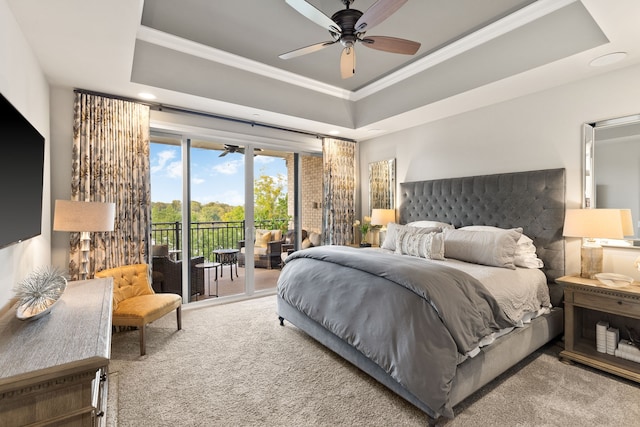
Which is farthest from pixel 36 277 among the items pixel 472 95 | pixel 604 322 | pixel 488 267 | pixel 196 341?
pixel 604 322

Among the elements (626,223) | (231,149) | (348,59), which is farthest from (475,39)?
(231,149)

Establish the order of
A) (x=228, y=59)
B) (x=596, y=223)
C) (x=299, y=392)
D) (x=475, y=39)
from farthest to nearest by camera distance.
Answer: (x=228, y=59) → (x=475, y=39) → (x=596, y=223) → (x=299, y=392)

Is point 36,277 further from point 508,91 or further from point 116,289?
point 508,91

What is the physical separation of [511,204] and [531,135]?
78 cm

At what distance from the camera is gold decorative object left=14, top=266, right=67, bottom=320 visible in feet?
5.12

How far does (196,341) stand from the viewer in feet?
10.0

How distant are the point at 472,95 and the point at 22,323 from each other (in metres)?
4.18

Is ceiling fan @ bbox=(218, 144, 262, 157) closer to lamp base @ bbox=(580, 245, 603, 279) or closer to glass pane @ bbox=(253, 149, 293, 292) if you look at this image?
glass pane @ bbox=(253, 149, 293, 292)

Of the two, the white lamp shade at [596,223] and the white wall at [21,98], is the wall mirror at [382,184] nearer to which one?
the white lamp shade at [596,223]

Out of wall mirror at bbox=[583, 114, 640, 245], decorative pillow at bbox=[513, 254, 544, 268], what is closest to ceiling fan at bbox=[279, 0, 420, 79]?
wall mirror at bbox=[583, 114, 640, 245]

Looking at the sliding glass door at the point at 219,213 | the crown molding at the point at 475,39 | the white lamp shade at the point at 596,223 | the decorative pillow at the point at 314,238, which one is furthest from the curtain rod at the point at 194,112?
the white lamp shade at the point at 596,223

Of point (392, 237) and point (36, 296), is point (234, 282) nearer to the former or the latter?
point (392, 237)

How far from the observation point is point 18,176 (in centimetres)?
165

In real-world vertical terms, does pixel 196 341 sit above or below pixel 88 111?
below
